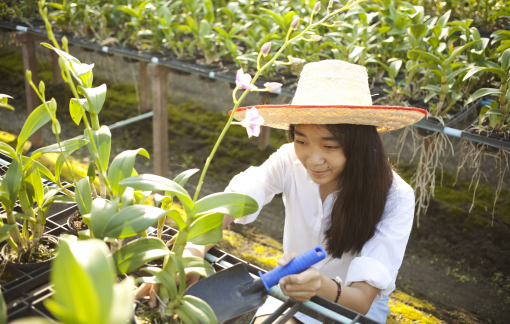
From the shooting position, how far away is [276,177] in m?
1.28

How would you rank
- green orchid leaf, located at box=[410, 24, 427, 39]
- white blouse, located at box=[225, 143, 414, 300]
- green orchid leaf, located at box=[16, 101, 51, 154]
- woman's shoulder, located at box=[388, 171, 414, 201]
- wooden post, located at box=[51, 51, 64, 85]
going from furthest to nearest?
wooden post, located at box=[51, 51, 64, 85]
green orchid leaf, located at box=[410, 24, 427, 39]
woman's shoulder, located at box=[388, 171, 414, 201]
white blouse, located at box=[225, 143, 414, 300]
green orchid leaf, located at box=[16, 101, 51, 154]

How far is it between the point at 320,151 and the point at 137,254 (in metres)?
0.55

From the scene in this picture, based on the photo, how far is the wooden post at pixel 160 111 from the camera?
253 cm

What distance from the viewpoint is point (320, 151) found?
3.38ft

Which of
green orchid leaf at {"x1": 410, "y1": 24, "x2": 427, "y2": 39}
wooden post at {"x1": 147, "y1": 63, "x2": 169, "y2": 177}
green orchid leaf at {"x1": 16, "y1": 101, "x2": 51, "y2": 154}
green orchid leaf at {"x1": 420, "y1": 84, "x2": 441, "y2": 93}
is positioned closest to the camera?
green orchid leaf at {"x1": 16, "y1": 101, "x2": 51, "y2": 154}

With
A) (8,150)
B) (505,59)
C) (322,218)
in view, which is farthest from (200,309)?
(505,59)

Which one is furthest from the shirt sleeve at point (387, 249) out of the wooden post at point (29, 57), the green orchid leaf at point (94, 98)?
the wooden post at point (29, 57)

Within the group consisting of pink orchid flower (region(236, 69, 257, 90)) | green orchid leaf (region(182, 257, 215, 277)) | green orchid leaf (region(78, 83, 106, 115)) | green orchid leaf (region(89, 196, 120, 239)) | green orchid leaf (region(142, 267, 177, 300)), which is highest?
pink orchid flower (region(236, 69, 257, 90))

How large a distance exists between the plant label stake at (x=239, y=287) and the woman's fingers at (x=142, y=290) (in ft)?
0.24

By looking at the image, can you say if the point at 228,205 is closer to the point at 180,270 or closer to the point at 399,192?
the point at 180,270

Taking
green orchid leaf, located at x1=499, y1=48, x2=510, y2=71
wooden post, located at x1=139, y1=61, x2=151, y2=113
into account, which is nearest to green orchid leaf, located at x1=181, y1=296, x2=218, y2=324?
green orchid leaf, located at x1=499, y1=48, x2=510, y2=71

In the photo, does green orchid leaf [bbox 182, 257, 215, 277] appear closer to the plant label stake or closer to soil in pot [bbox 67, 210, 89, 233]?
the plant label stake

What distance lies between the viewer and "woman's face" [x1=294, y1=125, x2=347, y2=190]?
3.36ft

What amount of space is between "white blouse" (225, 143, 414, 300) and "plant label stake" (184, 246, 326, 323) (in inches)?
9.3
